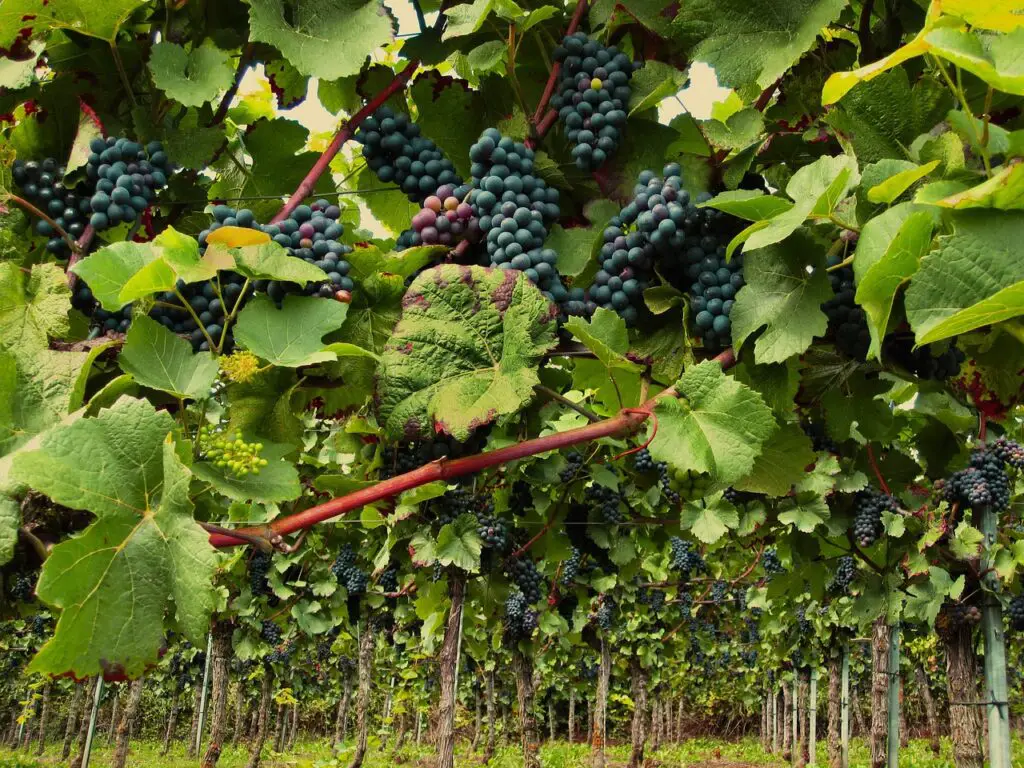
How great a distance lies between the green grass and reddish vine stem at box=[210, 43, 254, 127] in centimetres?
1684

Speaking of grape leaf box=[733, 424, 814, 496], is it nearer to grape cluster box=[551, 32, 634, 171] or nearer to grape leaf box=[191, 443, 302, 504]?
grape cluster box=[551, 32, 634, 171]

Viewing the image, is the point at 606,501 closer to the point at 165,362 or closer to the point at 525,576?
the point at 525,576

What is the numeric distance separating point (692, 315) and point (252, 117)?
134 centimetres

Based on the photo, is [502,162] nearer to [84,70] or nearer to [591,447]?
[84,70]

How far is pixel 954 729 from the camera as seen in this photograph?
6.62 metres

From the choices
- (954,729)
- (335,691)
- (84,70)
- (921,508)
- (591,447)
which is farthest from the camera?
(335,691)

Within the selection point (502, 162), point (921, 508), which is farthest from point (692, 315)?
point (921, 508)

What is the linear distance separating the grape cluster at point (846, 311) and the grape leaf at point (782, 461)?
41 cm

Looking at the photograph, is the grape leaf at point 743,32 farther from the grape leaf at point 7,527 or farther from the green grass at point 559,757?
the green grass at point 559,757

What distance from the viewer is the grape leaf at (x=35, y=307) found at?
4.48 ft

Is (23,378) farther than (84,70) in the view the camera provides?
No

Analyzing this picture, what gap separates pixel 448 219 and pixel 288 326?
0.33 meters

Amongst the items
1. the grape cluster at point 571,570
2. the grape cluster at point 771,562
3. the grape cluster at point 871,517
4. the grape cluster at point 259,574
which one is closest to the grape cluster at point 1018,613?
the grape cluster at point 771,562

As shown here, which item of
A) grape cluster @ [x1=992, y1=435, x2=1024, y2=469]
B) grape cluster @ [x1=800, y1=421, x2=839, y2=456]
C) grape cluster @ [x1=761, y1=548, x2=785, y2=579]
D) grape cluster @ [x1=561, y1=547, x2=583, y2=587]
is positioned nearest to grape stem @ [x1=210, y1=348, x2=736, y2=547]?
grape cluster @ [x1=800, y1=421, x2=839, y2=456]
